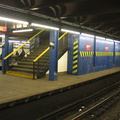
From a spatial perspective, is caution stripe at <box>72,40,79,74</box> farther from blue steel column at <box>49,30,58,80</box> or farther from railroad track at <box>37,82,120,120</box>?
railroad track at <box>37,82,120,120</box>

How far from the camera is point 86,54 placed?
922cm

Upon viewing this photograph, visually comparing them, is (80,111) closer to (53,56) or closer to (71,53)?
(53,56)

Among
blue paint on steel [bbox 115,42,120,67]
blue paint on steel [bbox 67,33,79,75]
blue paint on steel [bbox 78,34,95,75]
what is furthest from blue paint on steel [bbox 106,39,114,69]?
blue paint on steel [bbox 67,33,79,75]

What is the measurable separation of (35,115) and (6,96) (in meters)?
1.07

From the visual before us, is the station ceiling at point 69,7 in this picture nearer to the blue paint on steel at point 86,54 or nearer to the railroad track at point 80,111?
the blue paint on steel at point 86,54

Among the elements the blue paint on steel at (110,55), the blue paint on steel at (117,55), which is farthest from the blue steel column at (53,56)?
the blue paint on steel at (117,55)

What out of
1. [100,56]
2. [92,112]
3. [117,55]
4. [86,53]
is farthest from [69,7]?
[117,55]

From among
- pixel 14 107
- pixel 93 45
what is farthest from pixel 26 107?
pixel 93 45

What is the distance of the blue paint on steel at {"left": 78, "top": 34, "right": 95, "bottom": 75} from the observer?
8711mm

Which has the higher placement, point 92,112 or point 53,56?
point 53,56

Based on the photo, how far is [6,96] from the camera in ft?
14.5

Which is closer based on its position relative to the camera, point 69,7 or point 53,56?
point 69,7

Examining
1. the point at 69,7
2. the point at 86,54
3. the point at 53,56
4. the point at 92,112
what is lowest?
the point at 92,112

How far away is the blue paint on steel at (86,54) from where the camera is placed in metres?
8.71
